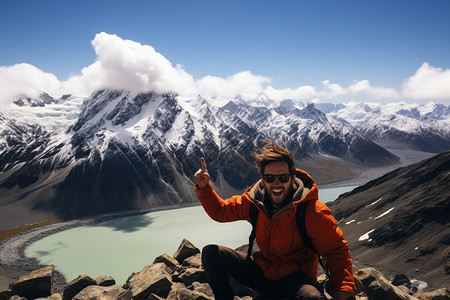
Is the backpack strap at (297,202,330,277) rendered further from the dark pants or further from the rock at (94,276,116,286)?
the rock at (94,276,116,286)

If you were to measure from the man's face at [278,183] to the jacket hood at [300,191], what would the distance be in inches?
10.4

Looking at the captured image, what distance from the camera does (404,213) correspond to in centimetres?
6656

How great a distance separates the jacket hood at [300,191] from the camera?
697 centimetres

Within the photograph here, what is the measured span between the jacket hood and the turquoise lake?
259ft

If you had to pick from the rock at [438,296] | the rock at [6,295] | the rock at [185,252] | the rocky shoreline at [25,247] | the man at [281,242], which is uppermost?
the man at [281,242]

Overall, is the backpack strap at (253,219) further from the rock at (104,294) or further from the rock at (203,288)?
the rock at (104,294)

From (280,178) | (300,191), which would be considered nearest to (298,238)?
(300,191)

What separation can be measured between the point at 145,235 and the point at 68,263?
34777 mm

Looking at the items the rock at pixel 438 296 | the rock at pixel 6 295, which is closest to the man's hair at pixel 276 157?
the rock at pixel 438 296

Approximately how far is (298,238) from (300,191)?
125 cm

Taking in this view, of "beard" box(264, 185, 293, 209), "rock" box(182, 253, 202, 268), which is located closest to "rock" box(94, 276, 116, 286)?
"rock" box(182, 253, 202, 268)

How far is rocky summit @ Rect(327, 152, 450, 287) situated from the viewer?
1982 inches

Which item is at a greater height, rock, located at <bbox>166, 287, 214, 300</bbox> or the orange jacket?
the orange jacket

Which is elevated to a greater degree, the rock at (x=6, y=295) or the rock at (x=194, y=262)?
the rock at (x=6, y=295)
